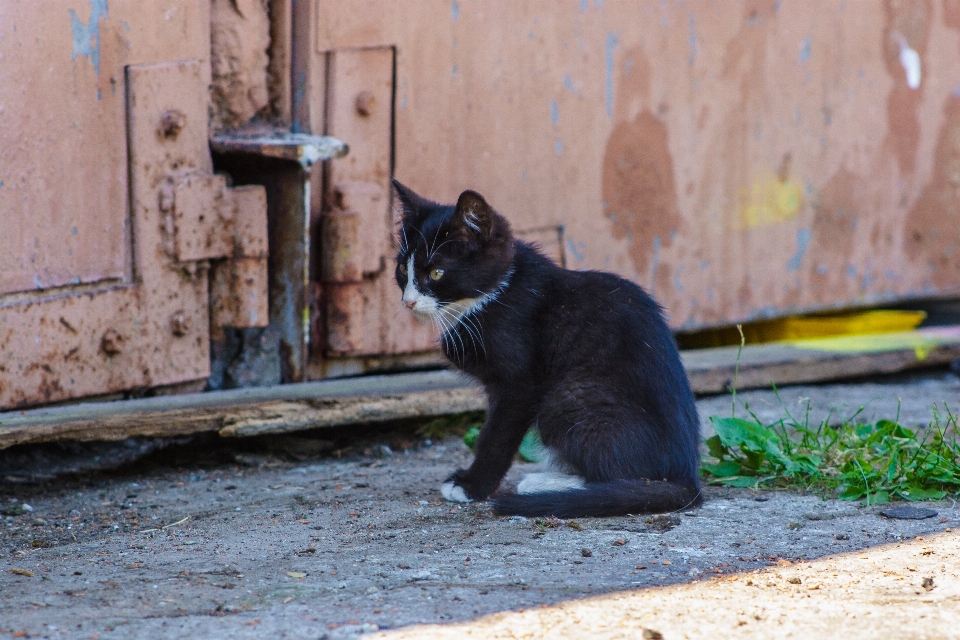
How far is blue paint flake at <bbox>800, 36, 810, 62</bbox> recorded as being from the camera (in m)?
5.93

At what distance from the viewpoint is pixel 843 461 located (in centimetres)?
387

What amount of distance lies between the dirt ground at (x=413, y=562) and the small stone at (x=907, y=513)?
1.6 inches

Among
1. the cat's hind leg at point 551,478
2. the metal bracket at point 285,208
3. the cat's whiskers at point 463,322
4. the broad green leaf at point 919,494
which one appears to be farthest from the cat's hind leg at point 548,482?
the metal bracket at point 285,208

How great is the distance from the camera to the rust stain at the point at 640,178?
5.40 m

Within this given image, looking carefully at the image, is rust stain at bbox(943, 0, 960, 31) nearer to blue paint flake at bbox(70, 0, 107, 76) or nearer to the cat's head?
the cat's head

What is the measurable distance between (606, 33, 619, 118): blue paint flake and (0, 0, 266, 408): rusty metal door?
191 centimetres

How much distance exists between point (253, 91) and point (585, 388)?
6.11 ft

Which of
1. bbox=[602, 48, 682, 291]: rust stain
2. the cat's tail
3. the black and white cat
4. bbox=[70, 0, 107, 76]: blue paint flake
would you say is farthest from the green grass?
bbox=[70, 0, 107, 76]: blue paint flake

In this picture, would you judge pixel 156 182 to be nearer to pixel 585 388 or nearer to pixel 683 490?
pixel 585 388

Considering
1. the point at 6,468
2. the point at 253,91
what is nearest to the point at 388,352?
the point at 253,91

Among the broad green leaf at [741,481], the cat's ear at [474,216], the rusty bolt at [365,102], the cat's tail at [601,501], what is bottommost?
the broad green leaf at [741,481]

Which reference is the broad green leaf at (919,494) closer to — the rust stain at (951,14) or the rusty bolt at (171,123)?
the rusty bolt at (171,123)

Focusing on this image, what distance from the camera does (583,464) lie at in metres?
3.53

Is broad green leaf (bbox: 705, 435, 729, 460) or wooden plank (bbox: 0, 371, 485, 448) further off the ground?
wooden plank (bbox: 0, 371, 485, 448)
